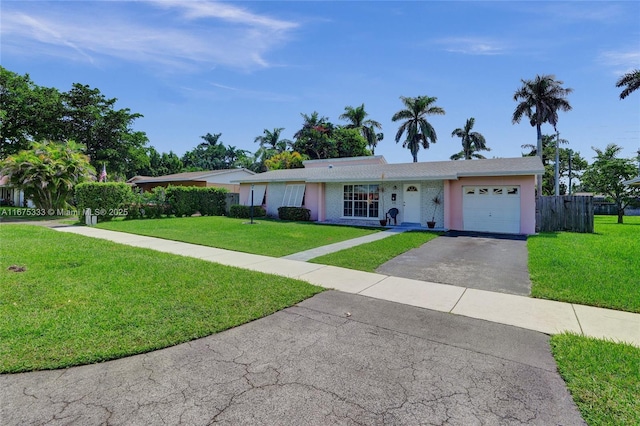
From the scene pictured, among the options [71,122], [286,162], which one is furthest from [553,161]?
[71,122]

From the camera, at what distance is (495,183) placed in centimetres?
1462

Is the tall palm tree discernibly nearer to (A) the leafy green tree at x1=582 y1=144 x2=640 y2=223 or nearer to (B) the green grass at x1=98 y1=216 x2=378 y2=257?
(A) the leafy green tree at x1=582 y1=144 x2=640 y2=223

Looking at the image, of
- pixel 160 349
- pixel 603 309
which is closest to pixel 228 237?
pixel 160 349

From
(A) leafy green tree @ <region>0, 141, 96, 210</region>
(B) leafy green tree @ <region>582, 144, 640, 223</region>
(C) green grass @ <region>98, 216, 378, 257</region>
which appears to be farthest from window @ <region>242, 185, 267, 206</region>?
(B) leafy green tree @ <region>582, 144, 640, 223</region>

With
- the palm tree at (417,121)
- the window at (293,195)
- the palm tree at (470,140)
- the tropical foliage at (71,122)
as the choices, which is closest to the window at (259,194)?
the window at (293,195)

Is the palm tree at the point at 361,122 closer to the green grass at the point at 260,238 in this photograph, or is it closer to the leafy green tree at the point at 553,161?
the leafy green tree at the point at 553,161

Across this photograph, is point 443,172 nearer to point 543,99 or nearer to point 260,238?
point 260,238

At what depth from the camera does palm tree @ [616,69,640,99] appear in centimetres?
2511

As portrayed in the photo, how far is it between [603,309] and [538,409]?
3.46m

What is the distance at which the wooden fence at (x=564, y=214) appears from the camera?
48.3 feet

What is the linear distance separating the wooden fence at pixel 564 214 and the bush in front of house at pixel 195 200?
1939 cm

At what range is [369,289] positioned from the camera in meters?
5.84

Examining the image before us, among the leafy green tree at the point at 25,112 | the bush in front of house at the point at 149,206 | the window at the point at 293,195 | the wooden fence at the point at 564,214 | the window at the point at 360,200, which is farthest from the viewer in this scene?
the leafy green tree at the point at 25,112

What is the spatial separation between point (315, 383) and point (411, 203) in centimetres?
1475
